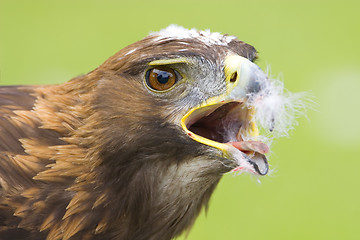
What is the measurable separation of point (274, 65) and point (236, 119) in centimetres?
443

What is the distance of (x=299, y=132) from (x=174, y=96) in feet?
12.5

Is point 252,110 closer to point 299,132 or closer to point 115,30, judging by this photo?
→ point 299,132

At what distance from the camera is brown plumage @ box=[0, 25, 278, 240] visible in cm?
230

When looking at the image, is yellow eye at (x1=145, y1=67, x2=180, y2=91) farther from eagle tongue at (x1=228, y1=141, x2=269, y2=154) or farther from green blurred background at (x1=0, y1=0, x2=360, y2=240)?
green blurred background at (x1=0, y1=0, x2=360, y2=240)

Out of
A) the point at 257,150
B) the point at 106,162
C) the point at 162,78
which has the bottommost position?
the point at 106,162

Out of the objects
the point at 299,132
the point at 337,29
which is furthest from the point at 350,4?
the point at 299,132

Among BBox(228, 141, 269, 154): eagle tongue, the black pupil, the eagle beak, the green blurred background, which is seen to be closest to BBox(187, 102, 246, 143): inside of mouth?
the eagle beak

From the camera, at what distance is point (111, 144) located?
2342mm

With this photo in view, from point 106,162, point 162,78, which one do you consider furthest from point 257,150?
point 106,162

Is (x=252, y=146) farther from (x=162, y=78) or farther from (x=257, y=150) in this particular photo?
(x=162, y=78)

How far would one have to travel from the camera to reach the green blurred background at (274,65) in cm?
505

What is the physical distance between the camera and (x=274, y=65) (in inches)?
Result: 267

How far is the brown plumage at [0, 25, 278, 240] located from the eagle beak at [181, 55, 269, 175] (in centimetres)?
3

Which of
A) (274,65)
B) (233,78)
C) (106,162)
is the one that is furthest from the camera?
(274,65)
